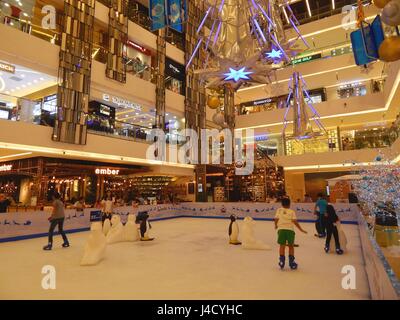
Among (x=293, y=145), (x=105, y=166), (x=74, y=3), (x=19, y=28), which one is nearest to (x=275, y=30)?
(x=19, y=28)

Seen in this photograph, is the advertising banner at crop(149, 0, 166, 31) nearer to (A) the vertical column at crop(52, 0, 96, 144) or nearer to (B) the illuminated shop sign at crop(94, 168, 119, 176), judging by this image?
(A) the vertical column at crop(52, 0, 96, 144)

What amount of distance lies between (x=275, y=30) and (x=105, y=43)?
41.2ft

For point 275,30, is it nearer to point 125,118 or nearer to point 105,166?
point 105,166

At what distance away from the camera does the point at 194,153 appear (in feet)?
59.4

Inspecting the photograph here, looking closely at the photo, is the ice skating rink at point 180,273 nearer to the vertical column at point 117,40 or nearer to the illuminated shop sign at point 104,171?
the illuminated shop sign at point 104,171

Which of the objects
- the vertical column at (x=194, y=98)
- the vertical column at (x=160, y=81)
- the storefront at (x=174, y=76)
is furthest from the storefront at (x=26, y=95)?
the vertical column at (x=194, y=98)

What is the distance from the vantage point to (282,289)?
12.4ft

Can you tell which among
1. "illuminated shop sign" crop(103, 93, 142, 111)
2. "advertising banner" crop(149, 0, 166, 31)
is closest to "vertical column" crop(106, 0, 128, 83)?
"illuminated shop sign" crop(103, 93, 142, 111)

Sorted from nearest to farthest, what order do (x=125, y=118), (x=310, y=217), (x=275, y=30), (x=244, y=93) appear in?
(x=275, y=30) → (x=310, y=217) → (x=125, y=118) → (x=244, y=93)

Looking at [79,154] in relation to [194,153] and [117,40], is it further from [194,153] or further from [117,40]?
[194,153]

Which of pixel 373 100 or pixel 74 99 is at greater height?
pixel 373 100

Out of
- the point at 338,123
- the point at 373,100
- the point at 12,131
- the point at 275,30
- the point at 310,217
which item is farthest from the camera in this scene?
the point at 338,123

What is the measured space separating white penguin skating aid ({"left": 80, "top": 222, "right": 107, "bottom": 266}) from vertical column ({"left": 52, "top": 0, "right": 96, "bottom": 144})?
658cm

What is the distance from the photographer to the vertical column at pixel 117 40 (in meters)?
13.4
